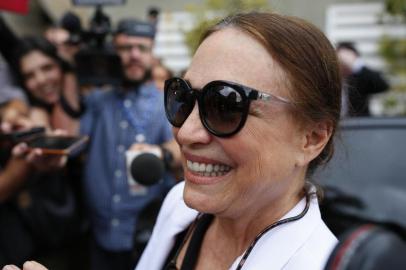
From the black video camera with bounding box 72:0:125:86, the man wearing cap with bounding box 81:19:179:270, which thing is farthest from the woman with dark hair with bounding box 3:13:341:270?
the black video camera with bounding box 72:0:125:86

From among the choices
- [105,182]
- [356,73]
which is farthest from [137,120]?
[356,73]

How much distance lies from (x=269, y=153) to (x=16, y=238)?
179 cm

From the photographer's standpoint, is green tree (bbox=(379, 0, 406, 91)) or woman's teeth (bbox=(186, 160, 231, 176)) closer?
woman's teeth (bbox=(186, 160, 231, 176))

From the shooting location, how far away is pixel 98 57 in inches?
109

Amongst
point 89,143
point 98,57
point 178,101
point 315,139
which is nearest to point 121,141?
point 89,143

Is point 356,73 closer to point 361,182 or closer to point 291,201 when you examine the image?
point 361,182

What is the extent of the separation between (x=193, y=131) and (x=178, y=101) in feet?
0.38

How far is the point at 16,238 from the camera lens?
7.91ft

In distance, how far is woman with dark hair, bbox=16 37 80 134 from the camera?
9.15ft

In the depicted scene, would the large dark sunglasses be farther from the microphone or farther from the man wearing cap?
the man wearing cap

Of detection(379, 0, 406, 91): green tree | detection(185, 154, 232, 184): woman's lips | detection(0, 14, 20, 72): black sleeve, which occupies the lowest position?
detection(379, 0, 406, 91): green tree

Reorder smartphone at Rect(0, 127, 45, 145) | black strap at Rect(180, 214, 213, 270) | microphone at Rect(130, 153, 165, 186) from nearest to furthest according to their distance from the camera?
1. black strap at Rect(180, 214, 213, 270)
2. microphone at Rect(130, 153, 165, 186)
3. smartphone at Rect(0, 127, 45, 145)

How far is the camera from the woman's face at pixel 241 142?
107 cm

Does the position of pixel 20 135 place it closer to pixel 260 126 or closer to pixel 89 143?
pixel 89 143
